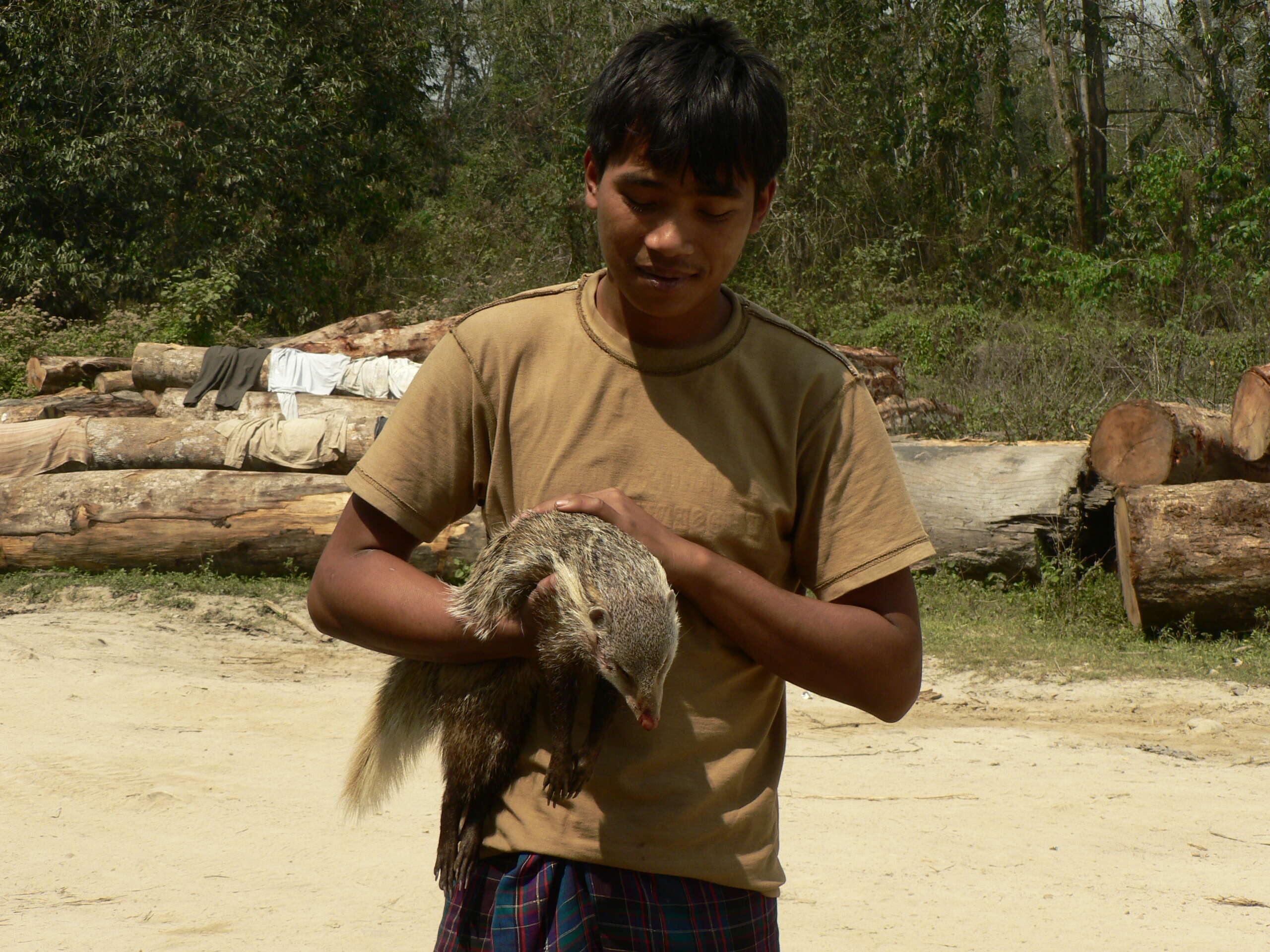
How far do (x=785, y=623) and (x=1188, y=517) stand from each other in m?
6.73

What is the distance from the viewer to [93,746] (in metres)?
5.36

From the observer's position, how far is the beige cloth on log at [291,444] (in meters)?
9.48

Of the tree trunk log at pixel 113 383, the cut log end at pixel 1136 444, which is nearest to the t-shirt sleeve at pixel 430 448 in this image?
the cut log end at pixel 1136 444

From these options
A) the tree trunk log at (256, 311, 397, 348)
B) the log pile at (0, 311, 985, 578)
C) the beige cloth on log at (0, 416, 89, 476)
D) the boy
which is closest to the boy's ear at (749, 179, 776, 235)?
the boy

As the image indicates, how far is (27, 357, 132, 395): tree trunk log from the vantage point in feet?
45.3

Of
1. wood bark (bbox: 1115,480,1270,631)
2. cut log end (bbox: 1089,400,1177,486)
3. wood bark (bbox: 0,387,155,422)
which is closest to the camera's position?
wood bark (bbox: 1115,480,1270,631)

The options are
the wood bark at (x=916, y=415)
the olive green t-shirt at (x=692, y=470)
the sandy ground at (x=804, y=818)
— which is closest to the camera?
the olive green t-shirt at (x=692, y=470)

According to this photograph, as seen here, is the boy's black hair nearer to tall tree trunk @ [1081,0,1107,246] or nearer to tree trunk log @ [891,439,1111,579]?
tree trunk log @ [891,439,1111,579]

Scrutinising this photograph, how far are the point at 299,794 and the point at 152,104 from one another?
15.6m

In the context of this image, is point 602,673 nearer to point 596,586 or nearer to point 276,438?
point 596,586

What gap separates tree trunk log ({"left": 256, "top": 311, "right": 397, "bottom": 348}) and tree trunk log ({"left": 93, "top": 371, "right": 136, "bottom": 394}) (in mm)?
1925

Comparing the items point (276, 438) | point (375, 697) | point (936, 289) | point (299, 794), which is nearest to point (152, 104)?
point (276, 438)

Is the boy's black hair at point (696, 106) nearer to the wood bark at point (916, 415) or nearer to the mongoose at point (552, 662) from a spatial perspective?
the mongoose at point (552, 662)

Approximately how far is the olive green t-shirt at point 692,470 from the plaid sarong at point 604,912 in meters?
0.05
